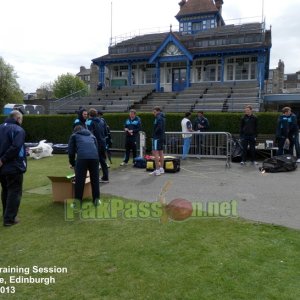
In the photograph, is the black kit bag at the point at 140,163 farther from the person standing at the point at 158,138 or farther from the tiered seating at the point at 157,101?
the tiered seating at the point at 157,101

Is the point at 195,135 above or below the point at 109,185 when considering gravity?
above

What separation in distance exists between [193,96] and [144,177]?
61.9 feet

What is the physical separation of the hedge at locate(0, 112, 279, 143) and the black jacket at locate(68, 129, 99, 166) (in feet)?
34.0

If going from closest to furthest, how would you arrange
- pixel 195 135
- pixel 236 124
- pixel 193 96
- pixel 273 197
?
pixel 273 197 → pixel 195 135 → pixel 236 124 → pixel 193 96

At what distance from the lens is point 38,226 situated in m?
5.92

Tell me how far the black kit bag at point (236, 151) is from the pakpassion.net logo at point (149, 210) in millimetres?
5772

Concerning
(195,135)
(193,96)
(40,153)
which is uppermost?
(193,96)

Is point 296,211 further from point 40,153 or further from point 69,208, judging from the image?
point 40,153

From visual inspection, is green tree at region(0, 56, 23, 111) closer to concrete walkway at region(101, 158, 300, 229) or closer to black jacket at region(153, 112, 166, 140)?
concrete walkway at region(101, 158, 300, 229)

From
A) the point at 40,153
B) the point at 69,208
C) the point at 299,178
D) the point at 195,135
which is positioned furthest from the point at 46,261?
the point at 40,153

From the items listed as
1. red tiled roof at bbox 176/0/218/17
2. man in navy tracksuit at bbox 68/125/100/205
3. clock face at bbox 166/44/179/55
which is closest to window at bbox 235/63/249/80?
clock face at bbox 166/44/179/55

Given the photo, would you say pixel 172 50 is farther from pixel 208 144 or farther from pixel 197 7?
pixel 208 144

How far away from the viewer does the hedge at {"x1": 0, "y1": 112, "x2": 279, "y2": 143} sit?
1533 cm

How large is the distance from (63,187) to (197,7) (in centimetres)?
3638
